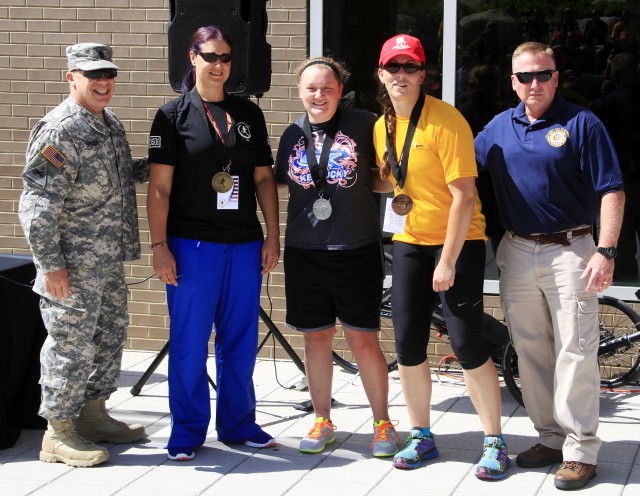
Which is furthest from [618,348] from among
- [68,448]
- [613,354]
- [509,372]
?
[68,448]

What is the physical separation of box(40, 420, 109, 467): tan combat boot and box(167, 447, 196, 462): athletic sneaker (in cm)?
31

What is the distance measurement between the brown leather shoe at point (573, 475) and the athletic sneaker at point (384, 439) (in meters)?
0.80

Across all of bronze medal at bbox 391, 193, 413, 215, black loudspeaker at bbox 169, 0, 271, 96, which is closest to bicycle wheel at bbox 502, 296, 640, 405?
bronze medal at bbox 391, 193, 413, 215

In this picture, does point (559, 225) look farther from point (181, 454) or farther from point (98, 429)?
point (98, 429)

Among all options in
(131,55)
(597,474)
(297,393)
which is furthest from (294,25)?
(597,474)

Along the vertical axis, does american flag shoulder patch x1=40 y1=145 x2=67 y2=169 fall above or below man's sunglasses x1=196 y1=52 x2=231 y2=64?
below

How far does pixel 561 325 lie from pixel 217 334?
1681 millimetres

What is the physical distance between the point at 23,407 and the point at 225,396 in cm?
110

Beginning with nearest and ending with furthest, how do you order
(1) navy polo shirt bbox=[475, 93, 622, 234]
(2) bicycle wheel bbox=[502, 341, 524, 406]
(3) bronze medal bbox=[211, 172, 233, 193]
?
(1) navy polo shirt bbox=[475, 93, 622, 234] < (3) bronze medal bbox=[211, 172, 233, 193] < (2) bicycle wheel bbox=[502, 341, 524, 406]

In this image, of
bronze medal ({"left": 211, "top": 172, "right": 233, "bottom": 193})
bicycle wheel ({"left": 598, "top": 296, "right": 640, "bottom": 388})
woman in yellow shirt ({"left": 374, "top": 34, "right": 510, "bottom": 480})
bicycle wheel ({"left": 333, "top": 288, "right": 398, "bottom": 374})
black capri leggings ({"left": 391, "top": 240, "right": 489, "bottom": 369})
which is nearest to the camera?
woman in yellow shirt ({"left": 374, "top": 34, "right": 510, "bottom": 480})

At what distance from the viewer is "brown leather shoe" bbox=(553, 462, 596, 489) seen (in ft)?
15.5

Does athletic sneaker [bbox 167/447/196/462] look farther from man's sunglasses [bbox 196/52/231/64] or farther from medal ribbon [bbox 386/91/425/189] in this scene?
man's sunglasses [bbox 196/52/231/64]

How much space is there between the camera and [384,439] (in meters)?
5.25

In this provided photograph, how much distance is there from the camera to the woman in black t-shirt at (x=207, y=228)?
510 centimetres
